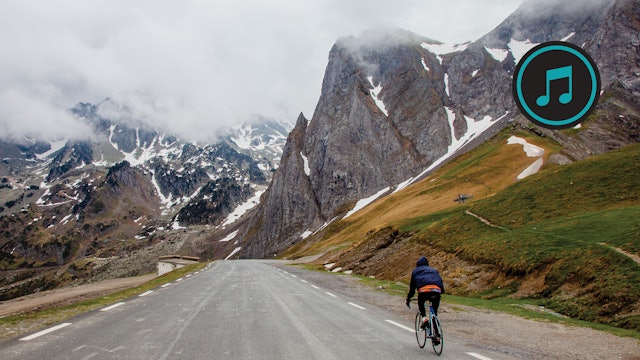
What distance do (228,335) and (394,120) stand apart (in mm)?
165533

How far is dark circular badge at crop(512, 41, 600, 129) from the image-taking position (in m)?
7.21

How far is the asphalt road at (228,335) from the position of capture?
8.43 metres

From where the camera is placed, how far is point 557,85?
7375 mm

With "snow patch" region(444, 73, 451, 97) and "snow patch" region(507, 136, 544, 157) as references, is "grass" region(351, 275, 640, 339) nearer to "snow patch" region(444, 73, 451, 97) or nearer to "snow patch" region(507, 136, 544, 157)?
"snow patch" region(507, 136, 544, 157)

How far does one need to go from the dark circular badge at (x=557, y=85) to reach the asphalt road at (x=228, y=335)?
5.17 metres

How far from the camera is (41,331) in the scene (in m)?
10.4

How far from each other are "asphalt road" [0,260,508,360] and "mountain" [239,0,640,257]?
129591 mm

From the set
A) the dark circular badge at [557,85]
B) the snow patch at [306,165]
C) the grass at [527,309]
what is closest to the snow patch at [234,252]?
the snow patch at [306,165]

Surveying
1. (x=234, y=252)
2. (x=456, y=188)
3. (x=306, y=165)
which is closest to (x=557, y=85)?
(x=456, y=188)

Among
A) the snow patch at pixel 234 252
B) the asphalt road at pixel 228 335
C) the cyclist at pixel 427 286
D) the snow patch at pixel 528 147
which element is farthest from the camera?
the snow patch at pixel 234 252

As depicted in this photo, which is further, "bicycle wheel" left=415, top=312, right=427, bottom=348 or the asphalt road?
"bicycle wheel" left=415, top=312, right=427, bottom=348

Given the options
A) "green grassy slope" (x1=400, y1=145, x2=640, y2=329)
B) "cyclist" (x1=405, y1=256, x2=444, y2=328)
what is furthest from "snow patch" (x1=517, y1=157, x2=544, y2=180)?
"cyclist" (x1=405, y1=256, x2=444, y2=328)

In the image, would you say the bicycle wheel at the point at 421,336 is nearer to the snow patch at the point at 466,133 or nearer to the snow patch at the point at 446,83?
the snow patch at the point at 466,133

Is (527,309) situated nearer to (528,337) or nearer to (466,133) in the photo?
(528,337)
